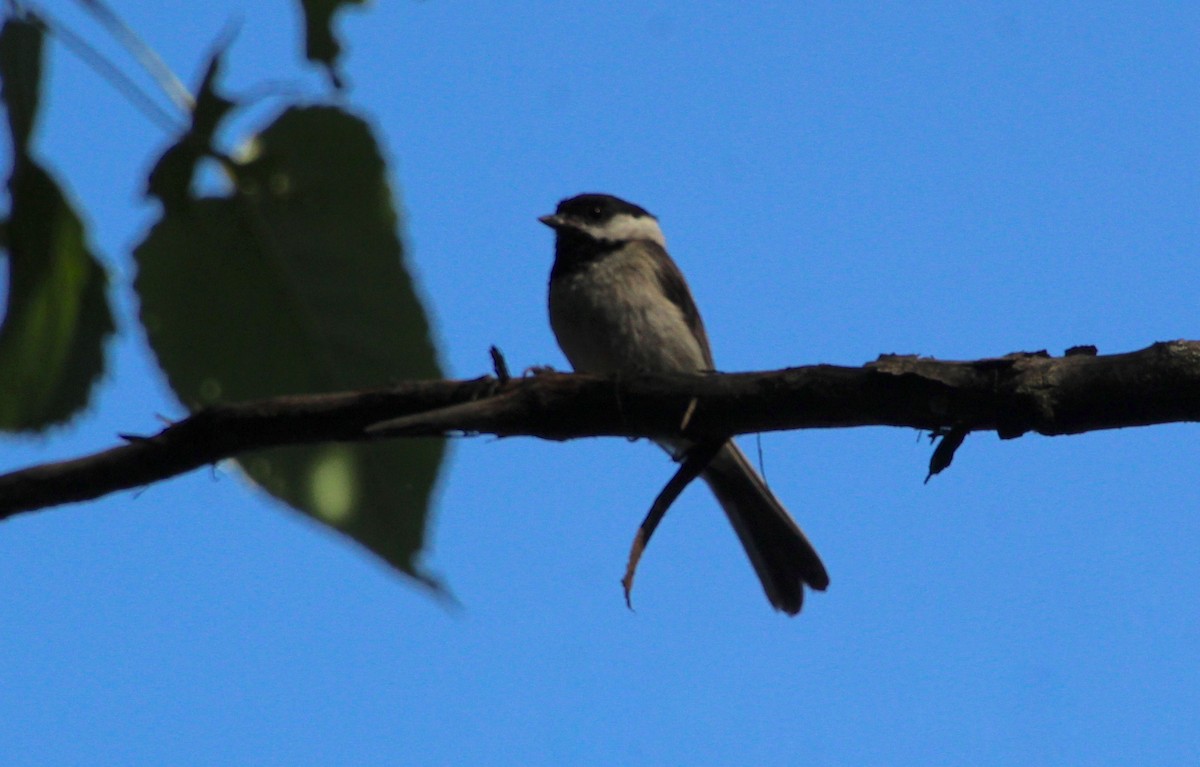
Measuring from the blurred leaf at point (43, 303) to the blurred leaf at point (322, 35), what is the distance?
23 cm

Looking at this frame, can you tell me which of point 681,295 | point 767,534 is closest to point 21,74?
point 767,534

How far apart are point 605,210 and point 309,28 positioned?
5170mm

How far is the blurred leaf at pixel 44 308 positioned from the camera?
1.03 meters

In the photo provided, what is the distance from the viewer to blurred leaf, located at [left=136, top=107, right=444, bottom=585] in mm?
1076

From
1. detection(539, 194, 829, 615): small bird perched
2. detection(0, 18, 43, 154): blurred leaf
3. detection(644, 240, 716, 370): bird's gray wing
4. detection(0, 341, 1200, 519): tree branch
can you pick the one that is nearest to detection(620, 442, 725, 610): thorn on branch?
detection(0, 341, 1200, 519): tree branch

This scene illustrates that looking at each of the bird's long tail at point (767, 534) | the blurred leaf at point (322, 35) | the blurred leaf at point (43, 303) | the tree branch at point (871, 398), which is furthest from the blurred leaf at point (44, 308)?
the bird's long tail at point (767, 534)

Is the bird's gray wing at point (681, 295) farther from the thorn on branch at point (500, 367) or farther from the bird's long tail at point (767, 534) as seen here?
the thorn on branch at point (500, 367)

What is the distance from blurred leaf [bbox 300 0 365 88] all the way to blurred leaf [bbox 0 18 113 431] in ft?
0.75

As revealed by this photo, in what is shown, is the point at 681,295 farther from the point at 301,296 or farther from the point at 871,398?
the point at 301,296

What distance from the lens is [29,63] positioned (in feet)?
3.27

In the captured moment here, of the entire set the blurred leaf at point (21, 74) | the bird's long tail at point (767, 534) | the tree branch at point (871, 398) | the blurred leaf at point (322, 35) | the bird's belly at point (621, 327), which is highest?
the bird's belly at point (621, 327)

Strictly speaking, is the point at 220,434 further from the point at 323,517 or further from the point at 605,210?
the point at 605,210

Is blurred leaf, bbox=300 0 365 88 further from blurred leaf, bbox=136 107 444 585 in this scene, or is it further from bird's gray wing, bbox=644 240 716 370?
bird's gray wing, bbox=644 240 716 370

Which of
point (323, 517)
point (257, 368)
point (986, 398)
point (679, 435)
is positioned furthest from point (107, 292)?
point (986, 398)
